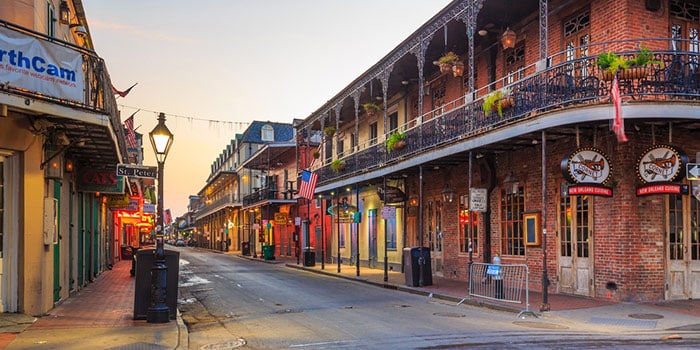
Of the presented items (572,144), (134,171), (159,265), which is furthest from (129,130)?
(572,144)

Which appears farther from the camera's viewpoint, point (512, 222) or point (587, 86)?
point (512, 222)

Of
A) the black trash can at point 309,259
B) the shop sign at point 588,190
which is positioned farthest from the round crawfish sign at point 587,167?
the black trash can at point 309,259

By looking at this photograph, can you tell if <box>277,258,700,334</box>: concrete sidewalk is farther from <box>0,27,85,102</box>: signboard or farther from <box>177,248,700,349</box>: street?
<box>0,27,85,102</box>: signboard

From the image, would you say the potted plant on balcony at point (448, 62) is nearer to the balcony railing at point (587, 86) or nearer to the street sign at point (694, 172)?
the balcony railing at point (587, 86)

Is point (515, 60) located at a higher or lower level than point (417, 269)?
higher

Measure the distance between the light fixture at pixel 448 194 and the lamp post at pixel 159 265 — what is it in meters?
10.7

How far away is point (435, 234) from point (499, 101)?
8039 mm

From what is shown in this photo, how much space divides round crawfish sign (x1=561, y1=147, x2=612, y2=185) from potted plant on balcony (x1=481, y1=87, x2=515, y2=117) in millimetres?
2057

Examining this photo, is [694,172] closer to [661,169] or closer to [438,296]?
[661,169]

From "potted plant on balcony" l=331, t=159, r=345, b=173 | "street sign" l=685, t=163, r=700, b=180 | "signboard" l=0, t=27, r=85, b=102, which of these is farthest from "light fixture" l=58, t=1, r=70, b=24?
"potted plant on balcony" l=331, t=159, r=345, b=173

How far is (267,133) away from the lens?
59.2 metres

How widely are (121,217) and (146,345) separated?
29.3 metres

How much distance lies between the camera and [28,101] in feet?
28.5

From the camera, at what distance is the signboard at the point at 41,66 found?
8.58 meters
